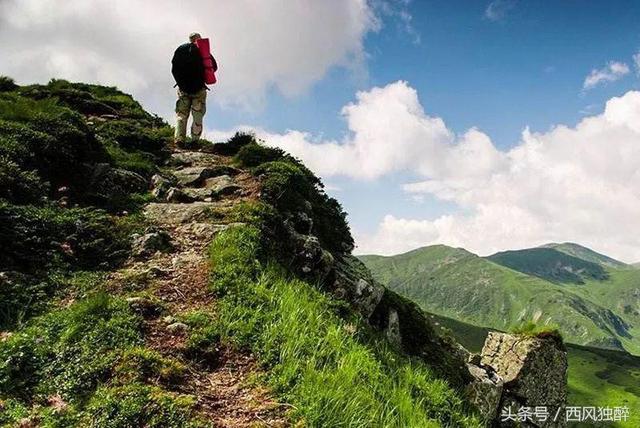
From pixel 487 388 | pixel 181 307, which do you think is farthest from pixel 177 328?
pixel 487 388

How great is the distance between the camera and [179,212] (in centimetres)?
1338

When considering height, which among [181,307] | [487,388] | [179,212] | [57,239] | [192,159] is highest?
[192,159]

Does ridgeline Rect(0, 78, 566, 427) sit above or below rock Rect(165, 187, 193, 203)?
below

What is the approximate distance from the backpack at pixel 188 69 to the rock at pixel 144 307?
13897 mm

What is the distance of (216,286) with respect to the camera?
9.44 metres

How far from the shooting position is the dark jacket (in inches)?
790

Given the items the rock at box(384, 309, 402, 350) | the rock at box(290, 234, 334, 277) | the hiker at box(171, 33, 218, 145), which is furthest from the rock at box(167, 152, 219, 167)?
the rock at box(384, 309, 402, 350)

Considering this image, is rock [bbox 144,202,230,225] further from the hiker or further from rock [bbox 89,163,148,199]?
the hiker

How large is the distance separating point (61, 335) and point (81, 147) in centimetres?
903

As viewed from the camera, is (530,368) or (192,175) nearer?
(192,175)

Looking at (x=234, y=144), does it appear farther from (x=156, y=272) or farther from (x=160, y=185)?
(x=156, y=272)

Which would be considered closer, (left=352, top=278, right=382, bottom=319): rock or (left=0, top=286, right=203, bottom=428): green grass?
(left=0, top=286, right=203, bottom=428): green grass

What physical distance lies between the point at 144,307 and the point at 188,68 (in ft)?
46.8

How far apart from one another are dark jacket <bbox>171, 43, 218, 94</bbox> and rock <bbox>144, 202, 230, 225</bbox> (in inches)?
334
